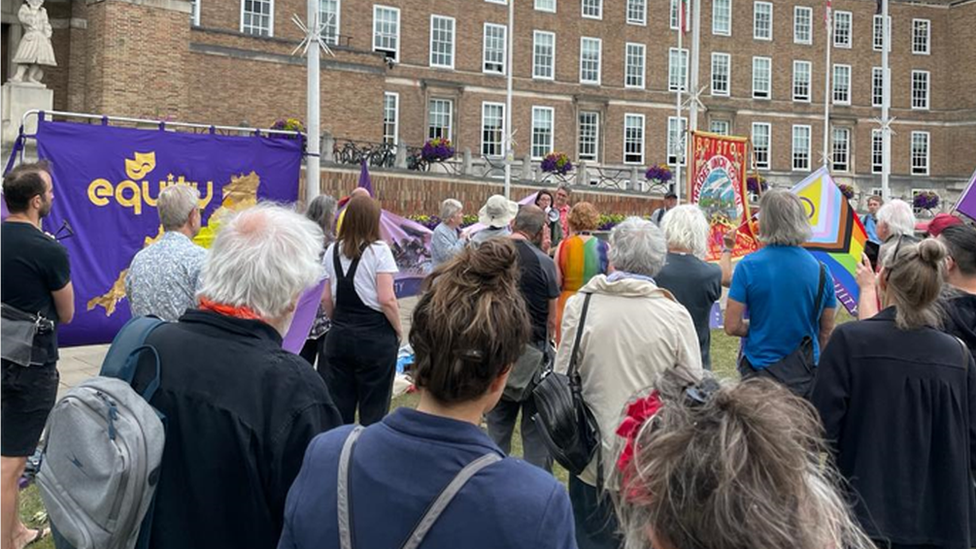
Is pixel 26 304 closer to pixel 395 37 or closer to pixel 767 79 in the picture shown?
pixel 395 37

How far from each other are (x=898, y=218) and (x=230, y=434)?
601cm

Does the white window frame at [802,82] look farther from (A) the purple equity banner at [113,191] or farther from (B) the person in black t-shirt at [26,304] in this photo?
(B) the person in black t-shirt at [26,304]

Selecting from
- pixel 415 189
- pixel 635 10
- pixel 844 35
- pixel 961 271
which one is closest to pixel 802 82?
pixel 844 35

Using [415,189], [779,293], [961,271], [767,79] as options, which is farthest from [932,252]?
[767,79]

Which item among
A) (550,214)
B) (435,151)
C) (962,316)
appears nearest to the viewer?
(962,316)

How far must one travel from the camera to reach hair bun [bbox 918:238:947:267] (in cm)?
351

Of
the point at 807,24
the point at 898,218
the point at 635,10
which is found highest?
the point at 807,24

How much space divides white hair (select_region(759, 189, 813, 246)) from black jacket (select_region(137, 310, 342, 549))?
3289mm

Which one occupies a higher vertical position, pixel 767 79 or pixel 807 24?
pixel 807 24

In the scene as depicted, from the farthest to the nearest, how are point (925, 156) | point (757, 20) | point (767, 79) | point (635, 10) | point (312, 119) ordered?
1. point (925, 156)
2. point (767, 79)
3. point (757, 20)
4. point (635, 10)
5. point (312, 119)

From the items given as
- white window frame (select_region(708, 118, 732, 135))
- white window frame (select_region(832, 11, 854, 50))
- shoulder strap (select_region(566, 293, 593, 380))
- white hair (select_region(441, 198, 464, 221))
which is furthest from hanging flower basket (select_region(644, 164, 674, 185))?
shoulder strap (select_region(566, 293, 593, 380))

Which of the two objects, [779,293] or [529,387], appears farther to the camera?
[529,387]

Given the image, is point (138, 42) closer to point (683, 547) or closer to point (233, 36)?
point (233, 36)

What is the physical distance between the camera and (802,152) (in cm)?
5394
